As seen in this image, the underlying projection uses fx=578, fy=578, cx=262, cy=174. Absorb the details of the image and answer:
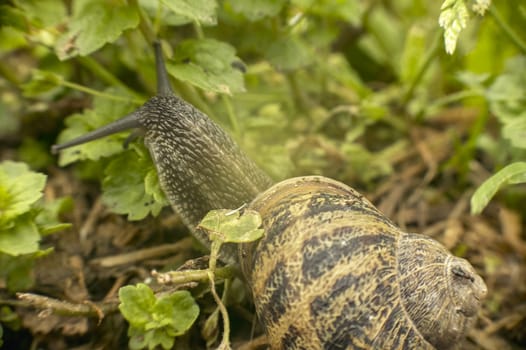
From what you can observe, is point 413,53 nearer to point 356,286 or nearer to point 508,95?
point 508,95

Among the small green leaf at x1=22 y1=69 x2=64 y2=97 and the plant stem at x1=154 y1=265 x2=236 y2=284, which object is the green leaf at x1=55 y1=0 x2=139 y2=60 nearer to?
the small green leaf at x1=22 y1=69 x2=64 y2=97

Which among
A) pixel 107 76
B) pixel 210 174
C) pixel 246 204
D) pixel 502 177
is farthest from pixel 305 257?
pixel 107 76

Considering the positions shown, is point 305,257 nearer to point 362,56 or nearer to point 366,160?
point 366,160

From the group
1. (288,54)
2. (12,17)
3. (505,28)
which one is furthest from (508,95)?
(12,17)

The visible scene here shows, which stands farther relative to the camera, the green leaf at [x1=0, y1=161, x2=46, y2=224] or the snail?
the green leaf at [x1=0, y1=161, x2=46, y2=224]

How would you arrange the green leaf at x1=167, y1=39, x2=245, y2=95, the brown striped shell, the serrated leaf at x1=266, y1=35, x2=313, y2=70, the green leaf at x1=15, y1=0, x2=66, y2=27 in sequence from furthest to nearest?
1. the serrated leaf at x1=266, y1=35, x2=313, y2=70
2. the green leaf at x1=15, y1=0, x2=66, y2=27
3. the green leaf at x1=167, y1=39, x2=245, y2=95
4. the brown striped shell

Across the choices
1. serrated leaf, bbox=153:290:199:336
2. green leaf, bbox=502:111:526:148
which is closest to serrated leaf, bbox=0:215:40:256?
serrated leaf, bbox=153:290:199:336
